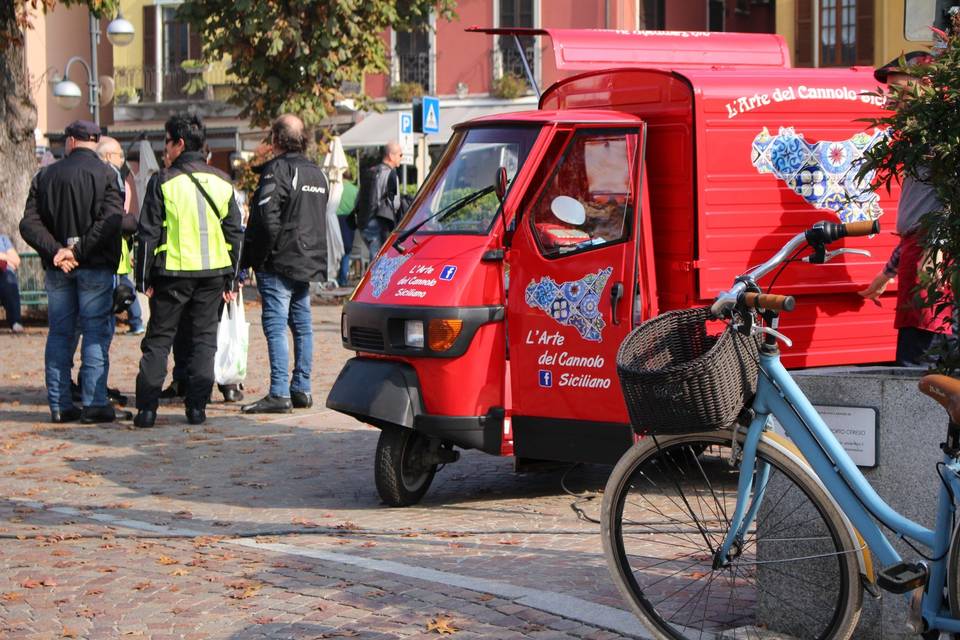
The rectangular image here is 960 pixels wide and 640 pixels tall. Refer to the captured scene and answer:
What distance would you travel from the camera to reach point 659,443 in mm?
4645

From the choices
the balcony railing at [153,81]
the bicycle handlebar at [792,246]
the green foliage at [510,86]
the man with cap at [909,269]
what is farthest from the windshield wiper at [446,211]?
the balcony railing at [153,81]

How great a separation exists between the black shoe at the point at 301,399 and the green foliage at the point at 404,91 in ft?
101

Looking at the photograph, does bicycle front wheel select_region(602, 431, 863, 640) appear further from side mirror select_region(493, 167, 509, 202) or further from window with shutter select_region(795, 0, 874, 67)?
window with shutter select_region(795, 0, 874, 67)

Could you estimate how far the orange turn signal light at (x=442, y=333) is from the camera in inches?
298

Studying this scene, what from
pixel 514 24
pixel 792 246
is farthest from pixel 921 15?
pixel 514 24

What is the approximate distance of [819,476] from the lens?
4434 millimetres

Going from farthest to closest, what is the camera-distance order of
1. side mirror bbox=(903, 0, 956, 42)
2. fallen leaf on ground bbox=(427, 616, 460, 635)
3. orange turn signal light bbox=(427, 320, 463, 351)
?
orange turn signal light bbox=(427, 320, 463, 351) → side mirror bbox=(903, 0, 956, 42) → fallen leaf on ground bbox=(427, 616, 460, 635)

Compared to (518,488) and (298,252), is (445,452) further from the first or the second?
(298,252)

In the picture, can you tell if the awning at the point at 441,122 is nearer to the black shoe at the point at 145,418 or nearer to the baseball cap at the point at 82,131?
the baseball cap at the point at 82,131

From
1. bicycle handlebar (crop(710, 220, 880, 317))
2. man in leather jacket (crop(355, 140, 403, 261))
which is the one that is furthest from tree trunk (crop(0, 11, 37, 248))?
bicycle handlebar (crop(710, 220, 880, 317))

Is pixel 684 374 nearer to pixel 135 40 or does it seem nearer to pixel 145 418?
pixel 145 418

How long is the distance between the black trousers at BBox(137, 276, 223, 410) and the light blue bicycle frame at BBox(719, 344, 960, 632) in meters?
6.79

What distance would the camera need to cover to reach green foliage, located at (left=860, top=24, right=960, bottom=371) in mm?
4430

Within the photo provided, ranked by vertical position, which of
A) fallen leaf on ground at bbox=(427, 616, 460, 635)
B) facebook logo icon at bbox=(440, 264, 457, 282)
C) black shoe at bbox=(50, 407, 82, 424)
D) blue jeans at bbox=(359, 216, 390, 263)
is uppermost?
facebook logo icon at bbox=(440, 264, 457, 282)
